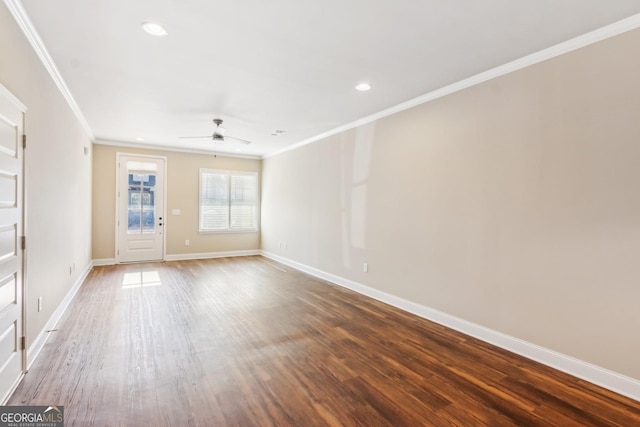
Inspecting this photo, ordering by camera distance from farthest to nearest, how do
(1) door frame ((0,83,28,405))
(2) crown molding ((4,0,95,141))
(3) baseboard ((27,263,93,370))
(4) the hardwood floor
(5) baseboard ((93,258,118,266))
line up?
(5) baseboard ((93,258,118,266)), (3) baseboard ((27,263,93,370)), (1) door frame ((0,83,28,405)), (2) crown molding ((4,0,95,141)), (4) the hardwood floor

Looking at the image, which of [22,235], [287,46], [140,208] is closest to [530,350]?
[287,46]

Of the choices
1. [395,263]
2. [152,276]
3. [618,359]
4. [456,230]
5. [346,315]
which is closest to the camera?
[618,359]

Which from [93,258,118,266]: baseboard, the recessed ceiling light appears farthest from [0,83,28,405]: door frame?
[93,258,118,266]: baseboard

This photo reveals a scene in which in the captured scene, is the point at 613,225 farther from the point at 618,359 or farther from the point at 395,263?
the point at 395,263

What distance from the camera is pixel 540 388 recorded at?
89.7 inches

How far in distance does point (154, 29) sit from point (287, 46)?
104 cm

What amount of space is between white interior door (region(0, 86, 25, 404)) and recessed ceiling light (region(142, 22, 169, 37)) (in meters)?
1.02

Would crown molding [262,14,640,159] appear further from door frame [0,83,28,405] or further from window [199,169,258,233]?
window [199,169,258,233]

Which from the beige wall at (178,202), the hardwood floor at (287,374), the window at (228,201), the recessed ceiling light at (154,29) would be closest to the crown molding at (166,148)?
the beige wall at (178,202)

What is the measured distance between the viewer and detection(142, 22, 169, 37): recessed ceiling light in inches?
91.0

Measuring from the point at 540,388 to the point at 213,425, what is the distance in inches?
92.5

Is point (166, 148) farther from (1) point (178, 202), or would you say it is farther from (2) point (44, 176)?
(2) point (44, 176)

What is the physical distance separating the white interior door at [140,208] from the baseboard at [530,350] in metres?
5.23

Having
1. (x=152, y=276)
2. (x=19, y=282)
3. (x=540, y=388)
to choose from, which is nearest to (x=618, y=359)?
(x=540, y=388)
